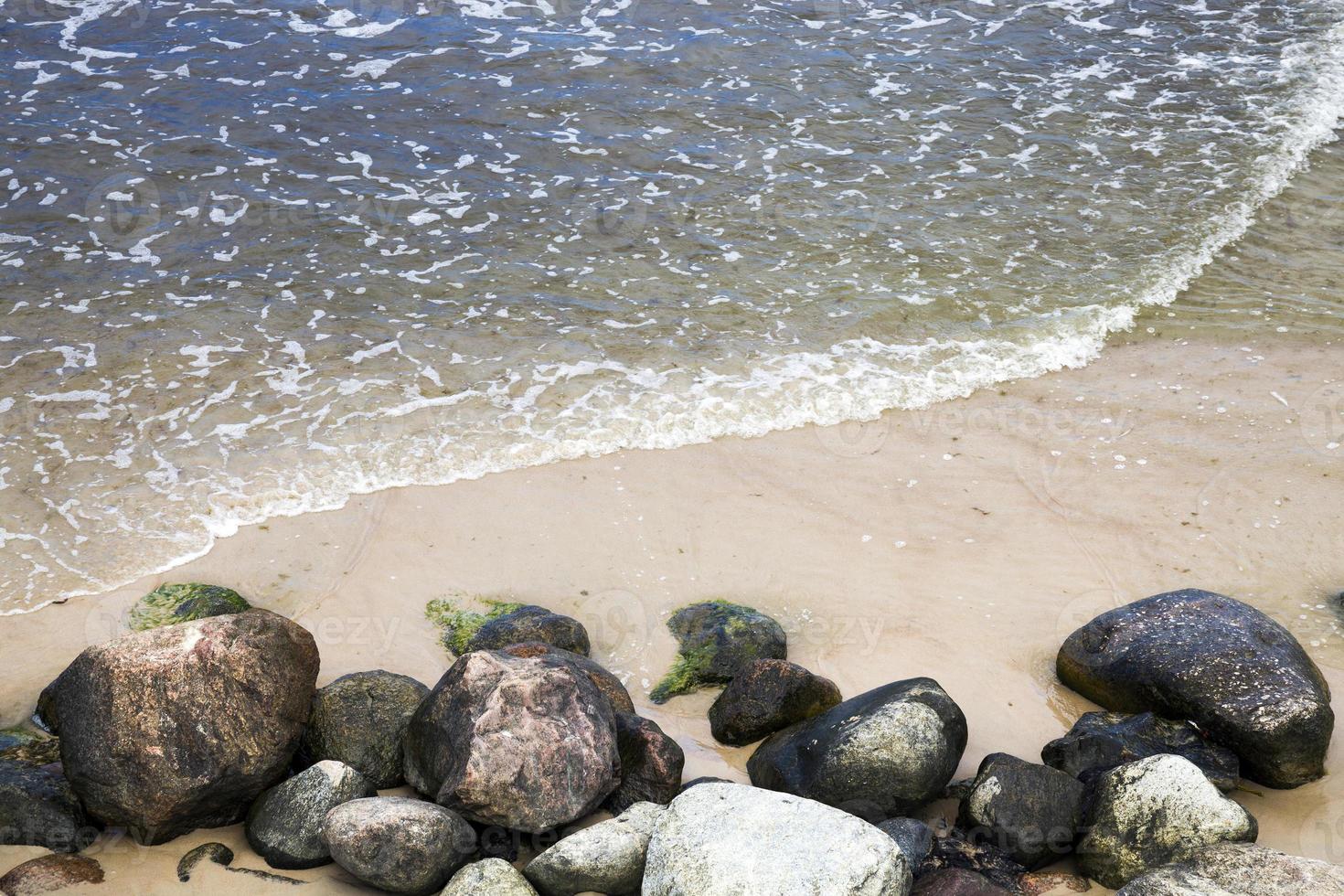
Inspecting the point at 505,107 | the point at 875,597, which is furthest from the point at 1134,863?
the point at 505,107

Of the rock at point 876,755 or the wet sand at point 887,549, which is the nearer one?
the rock at point 876,755

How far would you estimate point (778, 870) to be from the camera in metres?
3.86

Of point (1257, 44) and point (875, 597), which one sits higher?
point (1257, 44)

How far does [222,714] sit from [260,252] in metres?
6.36

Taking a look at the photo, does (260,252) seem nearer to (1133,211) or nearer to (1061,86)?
(1133,211)

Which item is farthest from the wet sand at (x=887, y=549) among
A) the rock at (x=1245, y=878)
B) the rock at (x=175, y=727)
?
the rock at (x=175, y=727)

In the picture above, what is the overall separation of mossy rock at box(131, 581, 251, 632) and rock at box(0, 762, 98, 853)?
126 centimetres

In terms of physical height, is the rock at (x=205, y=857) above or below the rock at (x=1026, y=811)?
below

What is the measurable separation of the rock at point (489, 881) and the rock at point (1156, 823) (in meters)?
2.25

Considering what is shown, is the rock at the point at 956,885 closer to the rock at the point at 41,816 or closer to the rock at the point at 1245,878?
the rock at the point at 1245,878

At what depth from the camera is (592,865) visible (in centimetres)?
419

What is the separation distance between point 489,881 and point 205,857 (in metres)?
1.22

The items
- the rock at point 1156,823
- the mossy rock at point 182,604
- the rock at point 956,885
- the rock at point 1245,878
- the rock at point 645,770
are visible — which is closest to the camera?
the rock at point 1245,878

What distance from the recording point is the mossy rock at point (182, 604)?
18.9 feet
